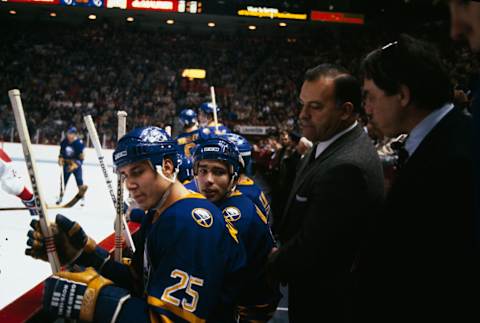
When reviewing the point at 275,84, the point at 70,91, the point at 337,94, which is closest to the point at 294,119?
the point at 275,84

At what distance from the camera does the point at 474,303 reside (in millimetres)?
1179

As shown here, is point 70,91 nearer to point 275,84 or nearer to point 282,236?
point 275,84

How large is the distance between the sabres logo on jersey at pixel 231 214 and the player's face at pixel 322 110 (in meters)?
0.63

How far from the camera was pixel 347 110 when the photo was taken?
184cm

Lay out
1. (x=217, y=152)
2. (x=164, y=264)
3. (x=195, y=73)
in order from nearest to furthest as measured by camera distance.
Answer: (x=164, y=264) → (x=217, y=152) → (x=195, y=73)

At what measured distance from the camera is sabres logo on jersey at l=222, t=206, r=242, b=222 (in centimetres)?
225

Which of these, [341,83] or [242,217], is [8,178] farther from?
[341,83]

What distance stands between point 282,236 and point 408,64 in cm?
88

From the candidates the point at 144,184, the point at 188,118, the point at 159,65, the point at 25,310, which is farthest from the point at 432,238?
the point at 159,65

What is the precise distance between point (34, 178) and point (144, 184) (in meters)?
0.61

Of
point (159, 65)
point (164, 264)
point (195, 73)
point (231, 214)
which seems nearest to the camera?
point (164, 264)

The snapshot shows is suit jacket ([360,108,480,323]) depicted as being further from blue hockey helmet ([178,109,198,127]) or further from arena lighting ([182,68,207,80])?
arena lighting ([182,68,207,80])

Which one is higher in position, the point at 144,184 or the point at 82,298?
the point at 144,184

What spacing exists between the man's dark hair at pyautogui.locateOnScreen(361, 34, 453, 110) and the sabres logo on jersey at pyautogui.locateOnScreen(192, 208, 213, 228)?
2.31 ft
